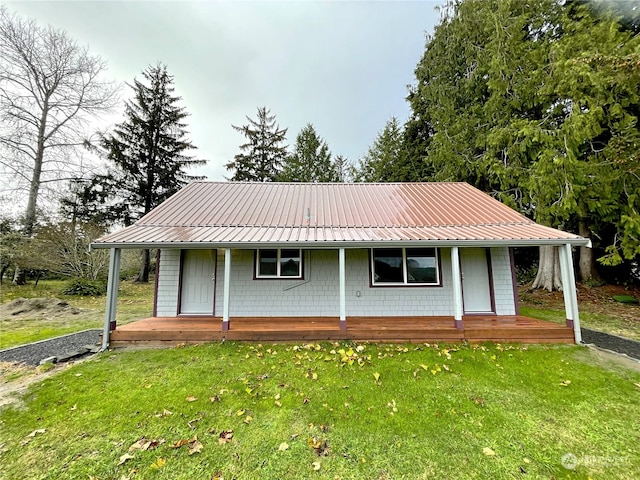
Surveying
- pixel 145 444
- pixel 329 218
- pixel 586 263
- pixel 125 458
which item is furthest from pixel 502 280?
pixel 125 458

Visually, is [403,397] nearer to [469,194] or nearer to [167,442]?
[167,442]

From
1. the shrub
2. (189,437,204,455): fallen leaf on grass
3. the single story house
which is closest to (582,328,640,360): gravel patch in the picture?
the single story house

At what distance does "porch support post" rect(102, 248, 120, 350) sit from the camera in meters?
5.91

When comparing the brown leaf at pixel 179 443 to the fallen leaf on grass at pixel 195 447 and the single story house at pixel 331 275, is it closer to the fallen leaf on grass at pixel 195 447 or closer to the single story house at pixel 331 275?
the fallen leaf on grass at pixel 195 447

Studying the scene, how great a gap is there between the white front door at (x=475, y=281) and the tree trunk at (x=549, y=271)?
6545mm

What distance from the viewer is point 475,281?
306 inches

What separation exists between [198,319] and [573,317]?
8.93 meters

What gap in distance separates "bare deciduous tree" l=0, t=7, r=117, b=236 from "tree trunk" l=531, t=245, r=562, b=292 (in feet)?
79.0

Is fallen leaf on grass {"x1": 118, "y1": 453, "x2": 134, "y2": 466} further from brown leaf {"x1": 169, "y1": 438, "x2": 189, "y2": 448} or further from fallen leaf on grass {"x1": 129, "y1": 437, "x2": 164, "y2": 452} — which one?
brown leaf {"x1": 169, "y1": 438, "x2": 189, "y2": 448}

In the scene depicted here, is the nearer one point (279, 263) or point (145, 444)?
point (145, 444)

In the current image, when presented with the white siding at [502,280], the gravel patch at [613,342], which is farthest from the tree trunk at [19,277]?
the gravel patch at [613,342]

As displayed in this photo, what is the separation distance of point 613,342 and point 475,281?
2962 mm

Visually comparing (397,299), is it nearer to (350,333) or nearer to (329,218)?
(350,333)

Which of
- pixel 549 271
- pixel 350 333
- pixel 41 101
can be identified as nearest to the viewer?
pixel 350 333
